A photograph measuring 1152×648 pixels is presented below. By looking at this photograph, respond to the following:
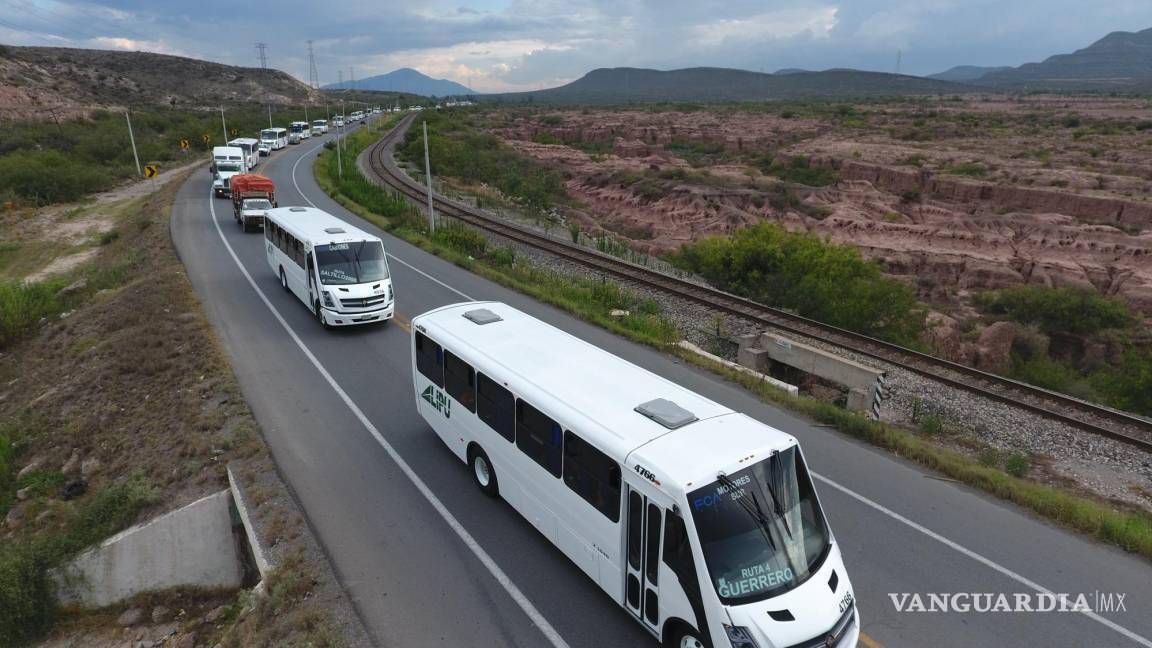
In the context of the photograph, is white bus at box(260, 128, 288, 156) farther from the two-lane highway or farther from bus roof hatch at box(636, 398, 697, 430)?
bus roof hatch at box(636, 398, 697, 430)

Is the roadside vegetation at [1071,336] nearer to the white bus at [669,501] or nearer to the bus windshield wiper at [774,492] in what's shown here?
the white bus at [669,501]

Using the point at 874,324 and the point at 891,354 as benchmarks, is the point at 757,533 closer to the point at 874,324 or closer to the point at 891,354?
the point at 891,354

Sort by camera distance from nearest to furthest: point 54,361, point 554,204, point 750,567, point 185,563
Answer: point 750,567 → point 185,563 → point 54,361 → point 554,204

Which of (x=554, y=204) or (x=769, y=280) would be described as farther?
(x=554, y=204)

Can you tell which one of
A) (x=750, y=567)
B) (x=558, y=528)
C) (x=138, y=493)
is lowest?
(x=138, y=493)

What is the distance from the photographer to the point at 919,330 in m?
21.3

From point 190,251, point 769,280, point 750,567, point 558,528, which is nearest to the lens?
point 750,567

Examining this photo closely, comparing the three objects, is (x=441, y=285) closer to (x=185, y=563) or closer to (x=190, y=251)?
(x=190, y=251)

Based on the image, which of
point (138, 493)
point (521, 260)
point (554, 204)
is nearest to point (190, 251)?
point (521, 260)

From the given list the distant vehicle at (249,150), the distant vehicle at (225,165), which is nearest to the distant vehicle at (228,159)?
the distant vehicle at (225,165)

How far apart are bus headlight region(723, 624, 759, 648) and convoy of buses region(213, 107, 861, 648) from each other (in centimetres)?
2

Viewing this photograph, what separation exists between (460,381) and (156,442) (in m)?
6.86

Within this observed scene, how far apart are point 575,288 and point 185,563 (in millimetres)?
14535

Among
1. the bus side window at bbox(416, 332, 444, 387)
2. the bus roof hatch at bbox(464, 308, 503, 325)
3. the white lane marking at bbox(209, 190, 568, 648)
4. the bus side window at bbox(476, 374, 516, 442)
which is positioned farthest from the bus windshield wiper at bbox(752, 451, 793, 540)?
the bus side window at bbox(416, 332, 444, 387)
